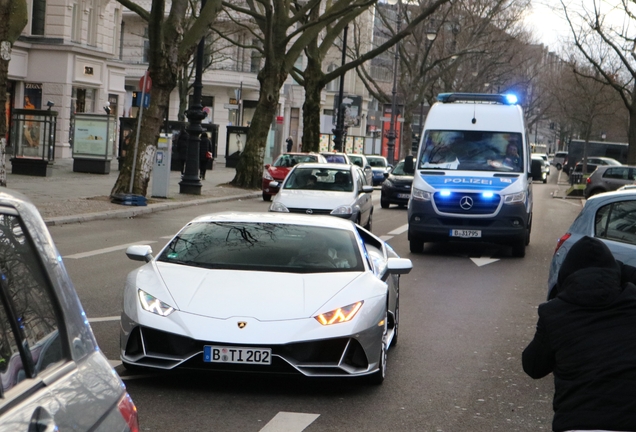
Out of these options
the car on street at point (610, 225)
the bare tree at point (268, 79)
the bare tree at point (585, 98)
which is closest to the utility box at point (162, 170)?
the bare tree at point (268, 79)

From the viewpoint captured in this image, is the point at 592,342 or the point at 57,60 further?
the point at 57,60

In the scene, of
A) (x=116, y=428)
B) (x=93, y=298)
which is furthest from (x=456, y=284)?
(x=116, y=428)

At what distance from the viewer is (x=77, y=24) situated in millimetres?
46781

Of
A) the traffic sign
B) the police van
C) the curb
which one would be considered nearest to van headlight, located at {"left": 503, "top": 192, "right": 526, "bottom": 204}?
the police van

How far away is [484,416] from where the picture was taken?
6652 millimetres

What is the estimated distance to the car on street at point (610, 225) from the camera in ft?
27.6

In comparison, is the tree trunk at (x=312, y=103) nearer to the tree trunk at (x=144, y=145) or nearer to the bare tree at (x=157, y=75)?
the bare tree at (x=157, y=75)

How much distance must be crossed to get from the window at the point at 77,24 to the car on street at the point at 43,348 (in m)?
45.4

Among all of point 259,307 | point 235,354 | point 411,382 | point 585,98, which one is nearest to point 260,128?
point 411,382

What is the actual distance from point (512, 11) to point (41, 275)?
5451 centimetres

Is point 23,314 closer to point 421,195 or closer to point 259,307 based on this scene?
point 259,307

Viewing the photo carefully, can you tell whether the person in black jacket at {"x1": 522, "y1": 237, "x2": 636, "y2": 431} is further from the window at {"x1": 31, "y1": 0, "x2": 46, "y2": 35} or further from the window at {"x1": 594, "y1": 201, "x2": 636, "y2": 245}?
the window at {"x1": 31, "y1": 0, "x2": 46, "y2": 35}

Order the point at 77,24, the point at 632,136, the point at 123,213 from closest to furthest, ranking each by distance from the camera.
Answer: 1. the point at 123,213
2. the point at 632,136
3. the point at 77,24

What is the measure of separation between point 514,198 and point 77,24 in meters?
33.0
